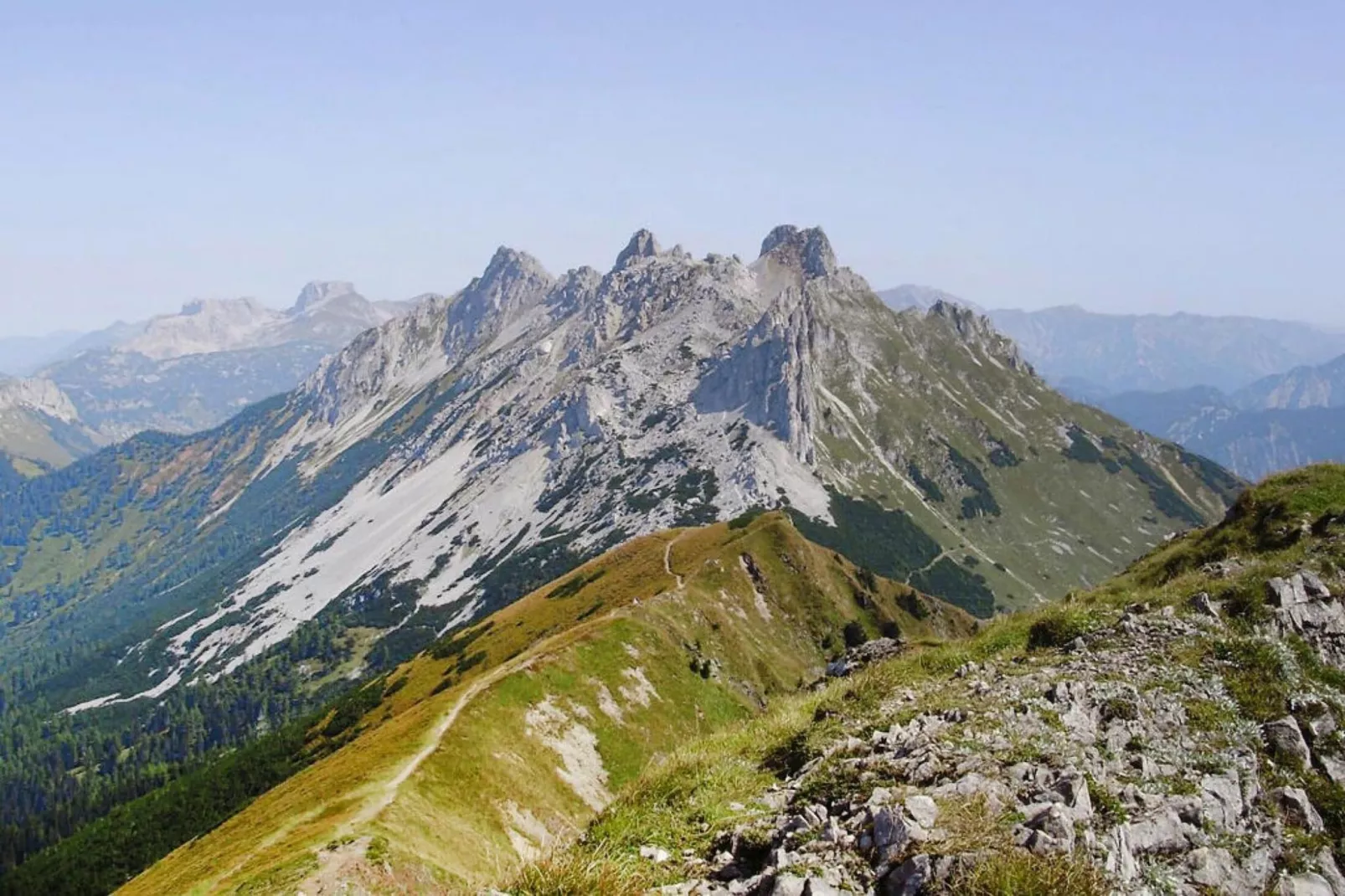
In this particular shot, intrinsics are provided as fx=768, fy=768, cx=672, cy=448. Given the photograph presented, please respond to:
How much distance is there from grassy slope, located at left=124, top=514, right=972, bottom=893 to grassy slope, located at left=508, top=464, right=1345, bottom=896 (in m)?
1.74

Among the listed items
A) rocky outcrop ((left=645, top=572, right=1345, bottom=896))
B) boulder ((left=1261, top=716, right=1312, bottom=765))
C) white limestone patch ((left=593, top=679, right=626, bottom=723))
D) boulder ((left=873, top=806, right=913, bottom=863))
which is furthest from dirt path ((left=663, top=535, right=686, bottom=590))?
boulder ((left=873, top=806, right=913, bottom=863))

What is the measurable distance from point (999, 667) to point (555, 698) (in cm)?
6593

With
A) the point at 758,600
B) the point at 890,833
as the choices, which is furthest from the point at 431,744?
the point at 758,600

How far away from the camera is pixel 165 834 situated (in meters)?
143

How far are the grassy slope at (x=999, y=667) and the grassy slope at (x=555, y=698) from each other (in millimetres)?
1742

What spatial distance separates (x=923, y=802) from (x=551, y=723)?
236 feet

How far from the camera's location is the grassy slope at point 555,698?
53.6 meters

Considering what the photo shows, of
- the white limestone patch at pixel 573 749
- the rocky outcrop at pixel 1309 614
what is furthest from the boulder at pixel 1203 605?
the white limestone patch at pixel 573 749

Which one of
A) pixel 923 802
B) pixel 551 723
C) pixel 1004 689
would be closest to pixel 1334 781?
pixel 1004 689

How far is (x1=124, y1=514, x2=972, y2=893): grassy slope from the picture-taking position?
53.6m

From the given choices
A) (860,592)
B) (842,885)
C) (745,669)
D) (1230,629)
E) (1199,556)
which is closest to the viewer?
(842,885)

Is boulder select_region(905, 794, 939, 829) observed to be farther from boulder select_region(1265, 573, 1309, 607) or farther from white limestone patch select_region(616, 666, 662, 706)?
white limestone patch select_region(616, 666, 662, 706)

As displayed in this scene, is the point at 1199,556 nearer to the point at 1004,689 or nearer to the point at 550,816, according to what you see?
the point at 1004,689

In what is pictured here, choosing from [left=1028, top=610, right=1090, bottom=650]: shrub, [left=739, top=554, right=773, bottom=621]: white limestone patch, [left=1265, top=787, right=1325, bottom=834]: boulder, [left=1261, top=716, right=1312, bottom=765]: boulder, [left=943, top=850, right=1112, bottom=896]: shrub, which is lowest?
[left=739, top=554, right=773, bottom=621]: white limestone patch
